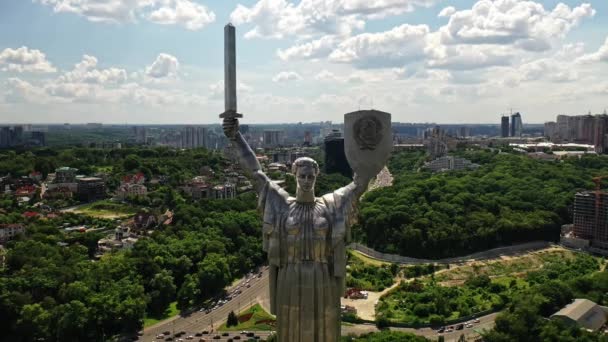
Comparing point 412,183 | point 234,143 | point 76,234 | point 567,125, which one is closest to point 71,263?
point 76,234

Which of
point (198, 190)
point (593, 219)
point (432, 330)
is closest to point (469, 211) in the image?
point (593, 219)

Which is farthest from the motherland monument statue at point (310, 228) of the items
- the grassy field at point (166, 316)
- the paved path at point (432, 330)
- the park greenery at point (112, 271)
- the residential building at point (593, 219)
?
the residential building at point (593, 219)

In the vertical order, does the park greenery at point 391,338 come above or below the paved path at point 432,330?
above

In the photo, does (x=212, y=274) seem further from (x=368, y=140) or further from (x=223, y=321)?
(x=368, y=140)

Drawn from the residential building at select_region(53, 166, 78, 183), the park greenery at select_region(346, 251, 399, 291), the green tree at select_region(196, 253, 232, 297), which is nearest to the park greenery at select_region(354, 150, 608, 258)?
the park greenery at select_region(346, 251, 399, 291)

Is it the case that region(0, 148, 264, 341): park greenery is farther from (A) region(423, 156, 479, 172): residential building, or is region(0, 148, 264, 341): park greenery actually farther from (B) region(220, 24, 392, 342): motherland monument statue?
(A) region(423, 156, 479, 172): residential building

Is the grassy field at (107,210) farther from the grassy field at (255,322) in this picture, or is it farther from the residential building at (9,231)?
the grassy field at (255,322)

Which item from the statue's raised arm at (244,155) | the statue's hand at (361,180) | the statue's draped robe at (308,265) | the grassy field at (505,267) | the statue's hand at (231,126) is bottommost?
the grassy field at (505,267)
